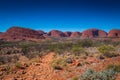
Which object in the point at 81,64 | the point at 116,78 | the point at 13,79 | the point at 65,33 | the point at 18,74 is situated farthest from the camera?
the point at 65,33

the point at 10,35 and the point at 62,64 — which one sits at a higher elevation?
the point at 10,35

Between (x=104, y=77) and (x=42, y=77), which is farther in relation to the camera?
(x=42, y=77)

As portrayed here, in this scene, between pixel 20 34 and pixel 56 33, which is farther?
pixel 56 33

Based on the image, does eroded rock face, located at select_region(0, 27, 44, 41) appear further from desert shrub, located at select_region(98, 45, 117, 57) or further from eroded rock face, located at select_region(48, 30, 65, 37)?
desert shrub, located at select_region(98, 45, 117, 57)

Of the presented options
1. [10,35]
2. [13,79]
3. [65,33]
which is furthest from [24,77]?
[65,33]

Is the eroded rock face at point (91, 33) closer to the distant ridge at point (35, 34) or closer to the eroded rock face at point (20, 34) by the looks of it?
the distant ridge at point (35, 34)

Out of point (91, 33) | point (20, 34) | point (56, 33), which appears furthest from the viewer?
point (56, 33)

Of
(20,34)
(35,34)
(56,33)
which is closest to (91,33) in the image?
(56,33)

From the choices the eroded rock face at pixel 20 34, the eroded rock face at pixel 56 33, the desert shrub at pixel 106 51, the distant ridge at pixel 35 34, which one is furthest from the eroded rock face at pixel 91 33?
the desert shrub at pixel 106 51

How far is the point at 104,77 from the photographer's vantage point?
7.56 metres

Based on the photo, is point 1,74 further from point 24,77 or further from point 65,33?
point 65,33

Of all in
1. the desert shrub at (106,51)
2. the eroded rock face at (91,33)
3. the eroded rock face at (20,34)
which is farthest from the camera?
the eroded rock face at (91,33)

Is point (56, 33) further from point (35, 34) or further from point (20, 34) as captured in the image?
point (20, 34)

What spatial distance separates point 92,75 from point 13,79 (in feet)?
15.0
